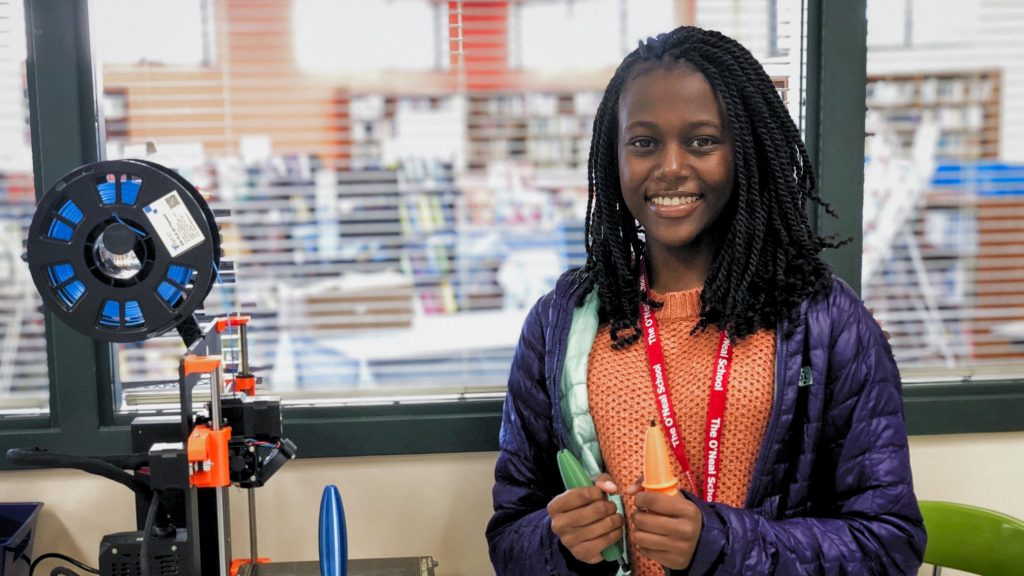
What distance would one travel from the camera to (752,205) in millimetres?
1315

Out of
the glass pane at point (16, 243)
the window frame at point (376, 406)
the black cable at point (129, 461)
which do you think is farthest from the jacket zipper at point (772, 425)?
the glass pane at point (16, 243)

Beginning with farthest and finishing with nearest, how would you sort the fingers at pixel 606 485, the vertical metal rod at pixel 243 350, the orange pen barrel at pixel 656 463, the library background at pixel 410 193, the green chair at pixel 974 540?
the library background at pixel 410 193, the green chair at pixel 974 540, the vertical metal rod at pixel 243 350, the fingers at pixel 606 485, the orange pen barrel at pixel 656 463

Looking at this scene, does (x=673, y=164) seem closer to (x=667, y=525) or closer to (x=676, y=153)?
(x=676, y=153)

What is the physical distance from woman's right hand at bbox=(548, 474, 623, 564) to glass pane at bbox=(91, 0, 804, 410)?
813 mm

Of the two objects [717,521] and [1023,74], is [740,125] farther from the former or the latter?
[1023,74]

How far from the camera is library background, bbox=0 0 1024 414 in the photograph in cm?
186

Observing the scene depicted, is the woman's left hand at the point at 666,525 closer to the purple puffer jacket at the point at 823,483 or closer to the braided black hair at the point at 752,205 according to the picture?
the purple puffer jacket at the point at 823,483

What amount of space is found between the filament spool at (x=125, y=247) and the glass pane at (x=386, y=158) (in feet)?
1.99

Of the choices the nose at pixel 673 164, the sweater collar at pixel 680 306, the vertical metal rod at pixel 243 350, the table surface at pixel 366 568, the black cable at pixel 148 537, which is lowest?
the table surface at pixel 366 568

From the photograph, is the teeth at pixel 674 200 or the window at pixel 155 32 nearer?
the teeth at pixel 674 200

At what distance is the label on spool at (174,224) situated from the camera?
4.09ft

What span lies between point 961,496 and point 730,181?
1098 mm

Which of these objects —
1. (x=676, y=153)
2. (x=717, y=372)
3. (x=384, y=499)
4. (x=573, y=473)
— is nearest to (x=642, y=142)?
(x=676, y=153)

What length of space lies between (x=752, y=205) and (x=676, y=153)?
141 mm
